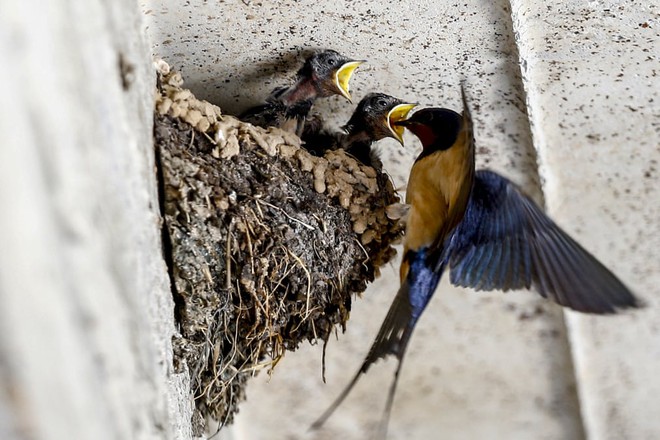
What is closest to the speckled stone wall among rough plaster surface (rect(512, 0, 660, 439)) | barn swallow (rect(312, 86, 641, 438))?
rough plaster surface (rect(512, 0, 660, 439))

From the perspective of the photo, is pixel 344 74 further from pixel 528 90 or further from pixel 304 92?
pixel 528 90

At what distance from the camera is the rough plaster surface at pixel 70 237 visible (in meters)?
0.80

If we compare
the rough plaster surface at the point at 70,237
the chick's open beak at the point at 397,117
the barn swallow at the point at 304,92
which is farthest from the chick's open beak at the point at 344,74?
the rough plaster surface at the point at 70,237

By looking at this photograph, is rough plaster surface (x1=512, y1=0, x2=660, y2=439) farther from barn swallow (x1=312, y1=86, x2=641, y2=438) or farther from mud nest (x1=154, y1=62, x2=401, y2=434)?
mud nest (x1=154, y1=62, x2=401, y2=434)

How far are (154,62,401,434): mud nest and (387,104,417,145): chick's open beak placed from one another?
133 millimetres

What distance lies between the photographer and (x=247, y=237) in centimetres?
173

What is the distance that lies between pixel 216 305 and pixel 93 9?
724 mm

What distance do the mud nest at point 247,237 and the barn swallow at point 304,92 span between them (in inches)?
4.8

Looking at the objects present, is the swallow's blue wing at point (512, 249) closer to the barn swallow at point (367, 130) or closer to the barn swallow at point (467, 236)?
the barn swallow at point (467, 236)

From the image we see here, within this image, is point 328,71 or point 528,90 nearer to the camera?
point 328,71

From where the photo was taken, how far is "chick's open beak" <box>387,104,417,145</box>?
207 centimetres

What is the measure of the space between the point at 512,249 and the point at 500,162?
0.38m

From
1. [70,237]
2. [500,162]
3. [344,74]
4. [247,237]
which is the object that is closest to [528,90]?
[500,162]

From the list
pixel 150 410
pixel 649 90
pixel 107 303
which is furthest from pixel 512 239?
pixel 107 303
